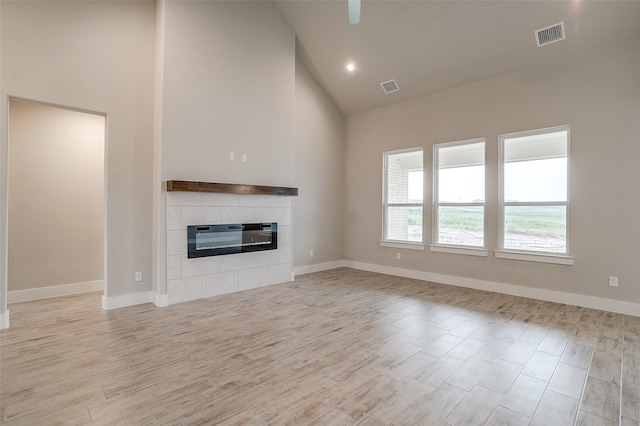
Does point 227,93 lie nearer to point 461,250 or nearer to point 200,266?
point 200,266

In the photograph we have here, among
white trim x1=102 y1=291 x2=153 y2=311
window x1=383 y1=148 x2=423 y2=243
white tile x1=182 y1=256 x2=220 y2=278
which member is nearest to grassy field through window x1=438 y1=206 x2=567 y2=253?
window x1=383 y1=148 x2=423 y2=243

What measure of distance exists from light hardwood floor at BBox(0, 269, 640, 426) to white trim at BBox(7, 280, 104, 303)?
25 centimetres

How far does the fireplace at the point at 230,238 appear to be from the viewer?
170 inches

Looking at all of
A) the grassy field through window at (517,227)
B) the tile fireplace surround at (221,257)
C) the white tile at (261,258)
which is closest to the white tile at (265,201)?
the tile fireplace surround at (221,257)

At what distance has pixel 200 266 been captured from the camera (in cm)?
438

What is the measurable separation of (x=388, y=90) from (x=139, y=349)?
5.43 metres

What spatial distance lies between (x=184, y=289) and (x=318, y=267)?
2.82m

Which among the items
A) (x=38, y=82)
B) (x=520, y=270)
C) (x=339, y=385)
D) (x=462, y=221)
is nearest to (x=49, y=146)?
(x=38, y=82)

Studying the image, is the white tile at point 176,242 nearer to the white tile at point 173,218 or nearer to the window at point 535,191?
the white tile at point 173,218

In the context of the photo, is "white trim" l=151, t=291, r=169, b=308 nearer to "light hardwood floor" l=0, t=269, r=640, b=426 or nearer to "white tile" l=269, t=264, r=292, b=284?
"light hardwood floor" l=0, t=269, r=640, b=426

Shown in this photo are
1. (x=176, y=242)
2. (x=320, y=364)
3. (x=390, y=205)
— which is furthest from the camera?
(x=390, y=205)

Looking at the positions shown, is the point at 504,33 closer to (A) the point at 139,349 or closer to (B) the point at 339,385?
(B) the point at 339,385

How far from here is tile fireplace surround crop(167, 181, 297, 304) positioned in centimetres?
416

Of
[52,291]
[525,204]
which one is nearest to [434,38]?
[525,204]
